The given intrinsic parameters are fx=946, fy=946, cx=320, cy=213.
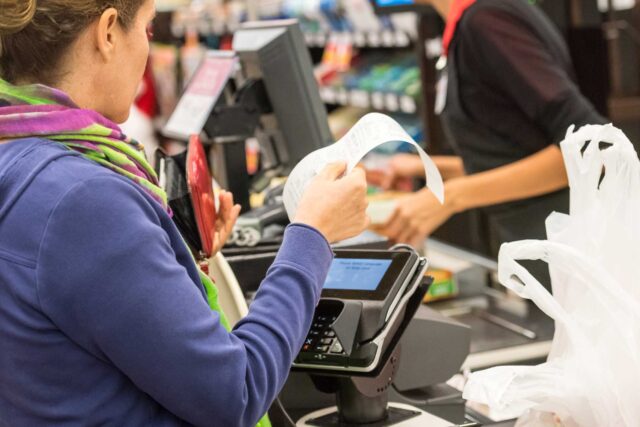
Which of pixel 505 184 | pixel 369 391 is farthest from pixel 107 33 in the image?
pixel 505 184

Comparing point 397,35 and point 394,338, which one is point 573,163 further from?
point 397,35

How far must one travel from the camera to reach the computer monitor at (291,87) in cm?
232

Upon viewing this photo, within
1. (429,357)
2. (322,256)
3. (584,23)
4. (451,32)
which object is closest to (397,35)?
(584,23)

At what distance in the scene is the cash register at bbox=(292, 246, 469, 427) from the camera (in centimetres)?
144

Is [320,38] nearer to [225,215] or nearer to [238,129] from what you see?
[238,129]

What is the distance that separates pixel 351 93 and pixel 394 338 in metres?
3.84

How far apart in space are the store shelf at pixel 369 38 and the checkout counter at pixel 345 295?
1785 millimetres

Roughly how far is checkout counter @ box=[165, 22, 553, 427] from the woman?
0.25 m

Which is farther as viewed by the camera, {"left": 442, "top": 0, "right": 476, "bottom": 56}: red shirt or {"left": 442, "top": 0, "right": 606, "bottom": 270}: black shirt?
{"left": 442, "top": 0, "right": 476, "bottom": 56}: red shirt

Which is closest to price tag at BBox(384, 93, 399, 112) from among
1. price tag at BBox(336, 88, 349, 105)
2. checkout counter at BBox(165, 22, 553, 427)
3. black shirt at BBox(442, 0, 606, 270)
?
price tag at BBox(336, 88, 349, 105)

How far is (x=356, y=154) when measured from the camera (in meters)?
1.35

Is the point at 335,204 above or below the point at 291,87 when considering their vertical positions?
above

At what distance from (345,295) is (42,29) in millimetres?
636

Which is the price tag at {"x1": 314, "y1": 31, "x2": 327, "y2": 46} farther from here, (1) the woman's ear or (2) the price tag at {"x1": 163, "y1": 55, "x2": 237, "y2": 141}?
(1) the woman's ear
